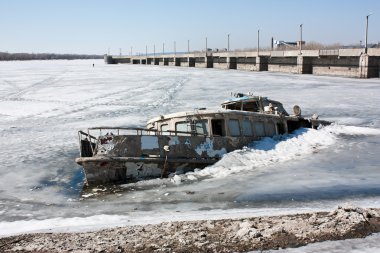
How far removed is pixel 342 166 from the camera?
12875 millimetres

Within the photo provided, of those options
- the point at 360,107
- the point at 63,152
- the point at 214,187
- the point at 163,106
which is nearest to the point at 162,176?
the point at 214,187

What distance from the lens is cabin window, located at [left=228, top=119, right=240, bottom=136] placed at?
44.9 feet

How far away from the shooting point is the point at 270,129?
15.1 m

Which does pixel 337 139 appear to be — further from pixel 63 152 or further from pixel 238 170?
pixel 63 152

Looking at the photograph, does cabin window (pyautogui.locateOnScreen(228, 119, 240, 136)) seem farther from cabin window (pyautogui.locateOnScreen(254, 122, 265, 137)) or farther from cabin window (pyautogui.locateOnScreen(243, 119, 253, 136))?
cabin window (pyautogui.locateOnScreen(254, 122, 265, 137))

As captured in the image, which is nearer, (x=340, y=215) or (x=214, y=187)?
(x=340, y=215)

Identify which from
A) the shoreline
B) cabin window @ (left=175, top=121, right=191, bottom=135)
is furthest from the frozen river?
cabin window @ (left=175, top=121, right=191, bottom=135)

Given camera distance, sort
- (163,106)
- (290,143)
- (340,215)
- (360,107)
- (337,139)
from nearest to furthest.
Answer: (340,215) → (290,143) → (337,139) → (360,107) → (163,106)

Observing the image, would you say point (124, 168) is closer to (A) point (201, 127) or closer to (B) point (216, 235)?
(A) point (201, 127)

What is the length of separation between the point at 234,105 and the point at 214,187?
5.62 meters

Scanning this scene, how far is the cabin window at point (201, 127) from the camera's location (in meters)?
13.3

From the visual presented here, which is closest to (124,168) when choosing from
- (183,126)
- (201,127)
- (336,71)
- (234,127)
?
(183,126)

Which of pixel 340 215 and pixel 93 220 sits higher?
pixel 340 215

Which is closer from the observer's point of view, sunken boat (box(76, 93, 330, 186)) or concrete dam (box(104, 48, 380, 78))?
sunken boat (box(76, 93, 330, 186))
